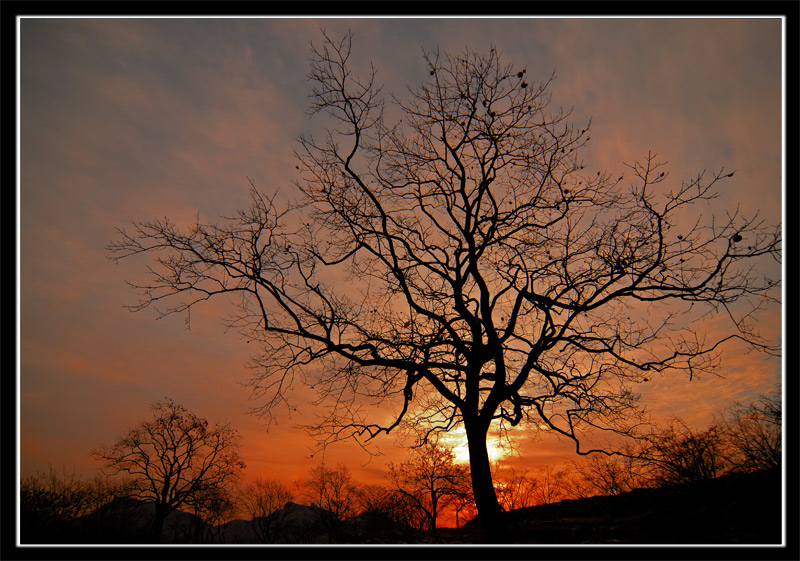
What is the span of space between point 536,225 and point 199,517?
49265 millimetres

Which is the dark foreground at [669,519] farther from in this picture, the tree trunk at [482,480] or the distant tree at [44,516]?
the distant tree at [44,516]

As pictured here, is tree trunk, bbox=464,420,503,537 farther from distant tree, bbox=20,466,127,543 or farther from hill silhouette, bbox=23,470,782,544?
distant tree, bbox=20,466,127,543

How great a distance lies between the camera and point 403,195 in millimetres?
10844

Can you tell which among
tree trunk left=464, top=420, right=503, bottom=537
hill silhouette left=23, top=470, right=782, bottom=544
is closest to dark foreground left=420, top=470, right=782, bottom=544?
hill silhouette left=23, top=470, right=782, bottom=544

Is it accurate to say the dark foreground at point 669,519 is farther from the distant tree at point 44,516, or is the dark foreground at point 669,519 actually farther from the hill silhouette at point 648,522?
the distant tree at point 44,516

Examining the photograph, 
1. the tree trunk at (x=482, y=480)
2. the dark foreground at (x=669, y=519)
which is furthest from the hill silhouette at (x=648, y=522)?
the tree trunk at (x=482, y=480)

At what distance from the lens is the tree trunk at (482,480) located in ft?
24.5

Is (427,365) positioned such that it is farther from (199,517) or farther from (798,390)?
(199,517)

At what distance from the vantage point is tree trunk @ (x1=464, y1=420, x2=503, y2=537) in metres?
7.46

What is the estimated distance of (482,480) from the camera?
8008 mm

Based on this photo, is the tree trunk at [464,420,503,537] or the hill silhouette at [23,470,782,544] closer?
the hill silhouette at [23,470,782,544]

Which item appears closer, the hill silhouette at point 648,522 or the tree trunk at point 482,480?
the hill silhouette at point 648,522

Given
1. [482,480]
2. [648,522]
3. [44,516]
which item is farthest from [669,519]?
[44,516]
